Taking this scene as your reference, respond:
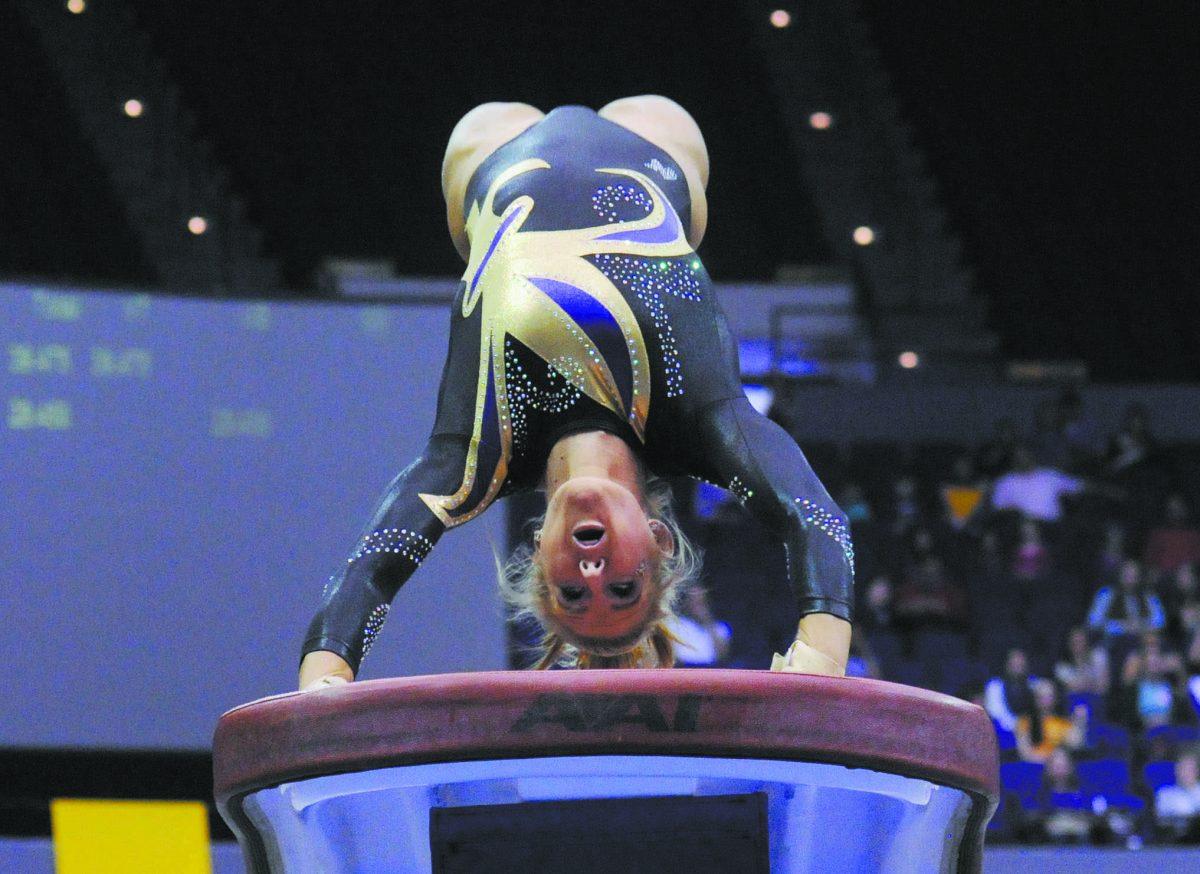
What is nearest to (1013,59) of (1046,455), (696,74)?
(696,74)

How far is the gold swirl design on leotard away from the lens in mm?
3094

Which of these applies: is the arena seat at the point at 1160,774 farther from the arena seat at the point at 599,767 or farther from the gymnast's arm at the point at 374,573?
the arena seat at the point at 599,767

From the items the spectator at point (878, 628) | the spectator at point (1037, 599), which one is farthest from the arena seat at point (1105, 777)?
the spectator at point (1037, 599)

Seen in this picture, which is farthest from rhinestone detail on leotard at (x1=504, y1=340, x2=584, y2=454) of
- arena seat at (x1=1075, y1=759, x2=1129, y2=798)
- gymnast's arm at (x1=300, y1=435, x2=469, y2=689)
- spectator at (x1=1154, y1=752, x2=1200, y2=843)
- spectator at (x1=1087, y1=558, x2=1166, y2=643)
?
spectator at (x1=1087, y1=558, x2=1166, y2=643)

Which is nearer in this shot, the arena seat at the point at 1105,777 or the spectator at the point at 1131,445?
the arena seat at the point at 1105,777

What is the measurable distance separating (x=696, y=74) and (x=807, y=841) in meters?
11.6

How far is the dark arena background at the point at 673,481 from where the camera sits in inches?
80.5

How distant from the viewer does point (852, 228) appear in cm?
1329

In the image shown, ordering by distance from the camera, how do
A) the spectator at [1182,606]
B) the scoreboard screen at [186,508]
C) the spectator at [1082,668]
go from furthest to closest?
the spectator at [1182,606] < the spectator at [1082,668] < the scoreboard screen at [186,508]

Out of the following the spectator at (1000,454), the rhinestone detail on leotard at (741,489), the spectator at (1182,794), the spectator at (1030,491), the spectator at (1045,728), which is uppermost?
the spectator at (1000,454)

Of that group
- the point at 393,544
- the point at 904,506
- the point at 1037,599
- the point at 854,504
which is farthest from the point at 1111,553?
the point at 393,544

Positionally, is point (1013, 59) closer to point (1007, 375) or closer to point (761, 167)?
point (761, 167)

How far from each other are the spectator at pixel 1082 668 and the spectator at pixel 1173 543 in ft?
3.15

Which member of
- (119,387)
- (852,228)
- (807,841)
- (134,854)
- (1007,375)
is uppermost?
(852,228)
